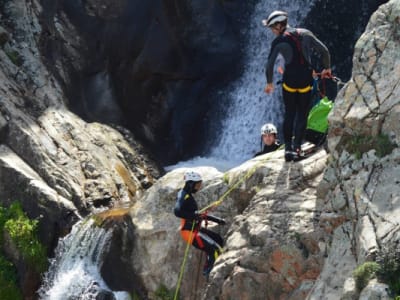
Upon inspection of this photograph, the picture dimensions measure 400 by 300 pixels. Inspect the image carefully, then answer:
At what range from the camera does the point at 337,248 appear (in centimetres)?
807

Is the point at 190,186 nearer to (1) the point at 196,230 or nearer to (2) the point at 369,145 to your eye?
(1) the point at 196,230

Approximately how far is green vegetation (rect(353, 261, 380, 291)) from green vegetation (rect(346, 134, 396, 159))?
181cm

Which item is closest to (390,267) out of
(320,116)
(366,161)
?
(366,161)

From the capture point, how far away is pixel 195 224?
10664mm

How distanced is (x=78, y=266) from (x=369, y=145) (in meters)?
8.11

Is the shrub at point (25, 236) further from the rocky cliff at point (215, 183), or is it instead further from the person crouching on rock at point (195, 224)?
the person crouching on rock at point (195, 224)

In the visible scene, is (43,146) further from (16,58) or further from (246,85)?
(246,85)

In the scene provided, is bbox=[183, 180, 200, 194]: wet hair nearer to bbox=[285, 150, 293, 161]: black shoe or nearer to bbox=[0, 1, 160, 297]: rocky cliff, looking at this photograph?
bbox=[285, 150, 293, 161]: black shoe

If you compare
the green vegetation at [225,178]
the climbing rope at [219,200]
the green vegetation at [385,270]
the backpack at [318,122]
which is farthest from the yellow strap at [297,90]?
the green vegetation at [385,270]

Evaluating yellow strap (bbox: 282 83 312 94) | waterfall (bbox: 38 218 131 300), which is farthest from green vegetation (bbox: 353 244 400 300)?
waterfall (bbox: 38 218 131 300)

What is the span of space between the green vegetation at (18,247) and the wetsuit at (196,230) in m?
5.60

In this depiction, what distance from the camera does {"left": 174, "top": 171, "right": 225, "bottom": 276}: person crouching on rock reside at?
34.4 ft

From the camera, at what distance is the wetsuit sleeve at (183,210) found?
1048 centimetres

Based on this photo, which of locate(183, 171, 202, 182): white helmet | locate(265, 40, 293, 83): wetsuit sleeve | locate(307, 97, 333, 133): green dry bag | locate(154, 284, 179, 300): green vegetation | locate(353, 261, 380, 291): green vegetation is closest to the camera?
locate(353, 261, 380, 291): green vegetation
